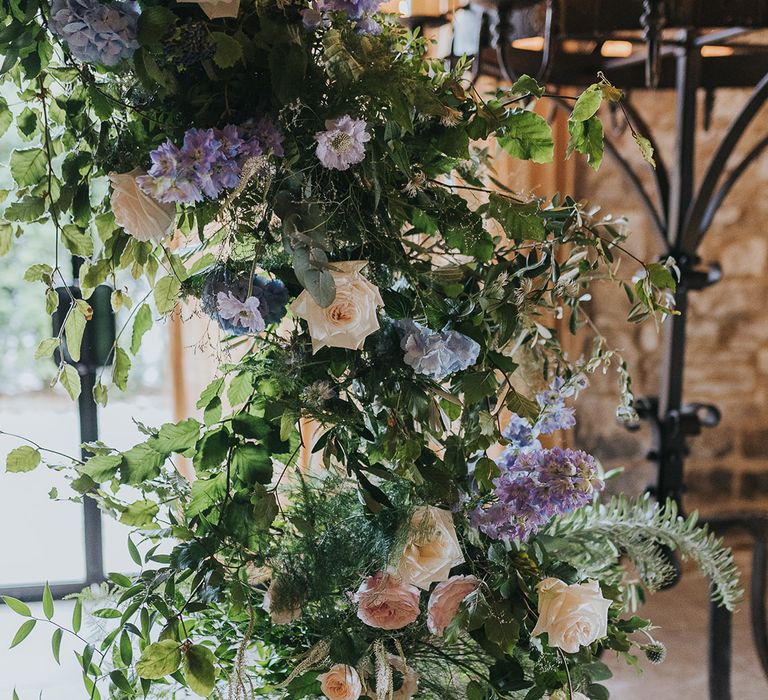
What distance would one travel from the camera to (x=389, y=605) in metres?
0.84

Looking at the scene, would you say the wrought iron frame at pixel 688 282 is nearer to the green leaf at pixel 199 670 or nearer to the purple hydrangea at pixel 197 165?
the purple hydrangea at pixel 197 165

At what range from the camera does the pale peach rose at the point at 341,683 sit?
797mm

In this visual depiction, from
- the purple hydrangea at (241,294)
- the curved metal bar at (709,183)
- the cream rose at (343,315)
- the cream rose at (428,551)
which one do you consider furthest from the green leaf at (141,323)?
the curved metal bar at (709,183)

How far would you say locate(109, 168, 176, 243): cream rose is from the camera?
742 millimetres

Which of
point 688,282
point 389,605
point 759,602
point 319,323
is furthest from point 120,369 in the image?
point 759,602

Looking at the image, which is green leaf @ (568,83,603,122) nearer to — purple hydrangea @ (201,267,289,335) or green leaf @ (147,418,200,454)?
purple hydrangea @ (201,267,289,335)

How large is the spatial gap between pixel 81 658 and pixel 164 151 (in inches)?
19.1

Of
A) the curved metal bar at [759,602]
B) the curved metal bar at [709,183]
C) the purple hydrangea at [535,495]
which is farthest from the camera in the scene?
the curved metal bar at [759,602]

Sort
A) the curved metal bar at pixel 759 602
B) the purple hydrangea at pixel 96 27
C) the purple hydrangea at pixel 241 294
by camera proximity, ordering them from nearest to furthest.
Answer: the purple hydrangea at pixel 96 27, the purple hydrangea at pixel 241 294, the curved metal bar at pixel 759 602

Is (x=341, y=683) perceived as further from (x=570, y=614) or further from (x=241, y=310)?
(x=241, y=310)

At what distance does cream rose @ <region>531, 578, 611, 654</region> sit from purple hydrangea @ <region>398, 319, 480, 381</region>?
0.25 metres

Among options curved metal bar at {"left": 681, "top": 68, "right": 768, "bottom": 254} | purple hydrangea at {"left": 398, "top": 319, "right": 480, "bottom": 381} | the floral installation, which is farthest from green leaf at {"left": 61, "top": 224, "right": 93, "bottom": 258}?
curved metal bar at {"left": 681, "top": 68, "right": 768, "bottom": 254}

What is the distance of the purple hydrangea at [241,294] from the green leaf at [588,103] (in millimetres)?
313

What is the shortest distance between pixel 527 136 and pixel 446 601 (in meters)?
0.46
